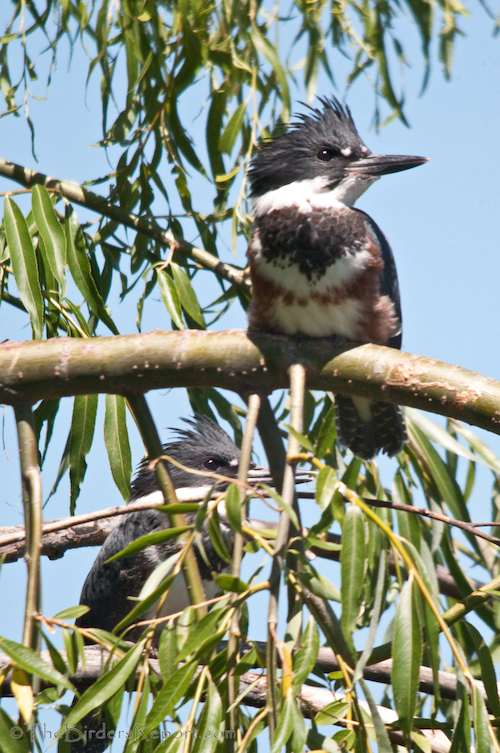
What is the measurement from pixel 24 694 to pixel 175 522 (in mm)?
326

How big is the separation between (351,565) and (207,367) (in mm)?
637

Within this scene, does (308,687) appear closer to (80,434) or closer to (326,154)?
(80,434)

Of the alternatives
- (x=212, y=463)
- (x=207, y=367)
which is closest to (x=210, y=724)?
(x=207, y=367)

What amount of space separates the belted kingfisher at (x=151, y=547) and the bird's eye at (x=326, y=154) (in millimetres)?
1069

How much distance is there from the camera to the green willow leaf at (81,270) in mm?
1965

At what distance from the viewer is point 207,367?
5.09 ft

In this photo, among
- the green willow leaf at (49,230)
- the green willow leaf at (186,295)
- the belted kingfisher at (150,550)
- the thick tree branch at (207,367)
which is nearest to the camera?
the thick tree branch at (207,367)

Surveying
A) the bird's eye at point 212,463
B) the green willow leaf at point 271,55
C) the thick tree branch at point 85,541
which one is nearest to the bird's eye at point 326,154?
the green willow leaf at point 271,55

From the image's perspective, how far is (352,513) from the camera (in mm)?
1037

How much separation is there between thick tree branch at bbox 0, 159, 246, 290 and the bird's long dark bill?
0.50m

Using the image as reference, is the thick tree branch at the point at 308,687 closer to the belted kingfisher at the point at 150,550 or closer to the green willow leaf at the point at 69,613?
the green willow leaf at the point at 69,613

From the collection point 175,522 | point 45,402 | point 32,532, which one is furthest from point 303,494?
point 45,402

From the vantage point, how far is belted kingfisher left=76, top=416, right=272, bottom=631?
2.90 meters

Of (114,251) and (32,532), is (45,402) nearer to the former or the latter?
(114,251)
